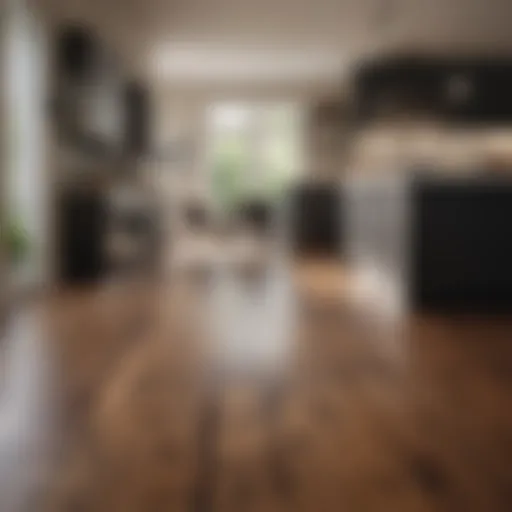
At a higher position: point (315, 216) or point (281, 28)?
point (281, 28)

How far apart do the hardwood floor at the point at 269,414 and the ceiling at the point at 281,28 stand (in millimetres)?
2760

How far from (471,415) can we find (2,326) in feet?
7.47

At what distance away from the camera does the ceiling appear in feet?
18.0

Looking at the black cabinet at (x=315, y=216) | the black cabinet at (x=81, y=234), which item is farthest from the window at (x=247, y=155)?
the black cabinet at (x=81, y=234)

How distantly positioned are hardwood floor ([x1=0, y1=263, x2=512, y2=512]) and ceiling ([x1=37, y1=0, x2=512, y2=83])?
2.76 meters

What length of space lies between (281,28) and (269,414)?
4.92 m

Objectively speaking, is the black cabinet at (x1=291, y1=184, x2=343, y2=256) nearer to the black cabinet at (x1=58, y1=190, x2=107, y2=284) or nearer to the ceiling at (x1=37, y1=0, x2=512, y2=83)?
the ceiling at (x1=37, y1=0, x2=512, y2=83)

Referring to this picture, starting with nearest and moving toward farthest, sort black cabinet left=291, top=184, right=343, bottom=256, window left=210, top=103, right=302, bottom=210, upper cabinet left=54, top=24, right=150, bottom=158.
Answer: upper cabinet left=54, top=24, right=150, bottom=158 → black cabinet left=291, top=184, right=343, bottom=256 → window left=210, top=103, right=302, bottom=210

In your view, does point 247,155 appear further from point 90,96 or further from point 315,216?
point 90,96

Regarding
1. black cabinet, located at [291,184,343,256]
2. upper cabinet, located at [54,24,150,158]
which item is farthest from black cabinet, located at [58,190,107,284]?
black cabinet, located at [291,184,343,256]

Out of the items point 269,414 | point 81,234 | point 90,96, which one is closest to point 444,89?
point 90,96

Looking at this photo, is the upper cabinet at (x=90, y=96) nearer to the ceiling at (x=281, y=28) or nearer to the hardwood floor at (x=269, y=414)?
Result: the ceiling at (x=281, y=28)

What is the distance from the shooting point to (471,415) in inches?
76.5

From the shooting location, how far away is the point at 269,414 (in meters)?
1.96
